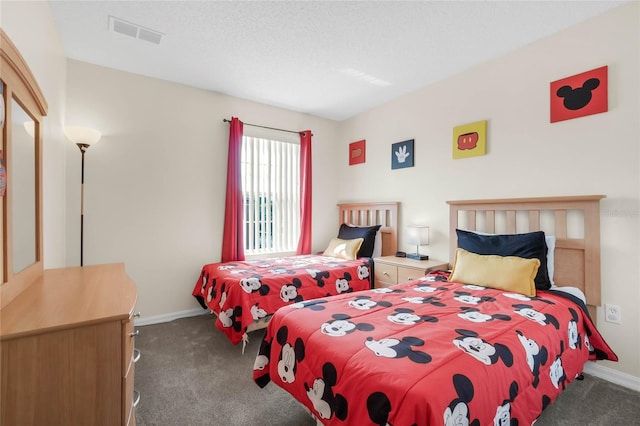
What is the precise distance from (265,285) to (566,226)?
2421mm

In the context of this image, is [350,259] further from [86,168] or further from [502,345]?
[86,168]

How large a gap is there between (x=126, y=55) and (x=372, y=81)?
238 cm

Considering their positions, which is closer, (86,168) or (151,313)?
(86,168)

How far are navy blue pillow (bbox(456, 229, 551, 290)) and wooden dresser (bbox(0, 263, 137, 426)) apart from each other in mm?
2371

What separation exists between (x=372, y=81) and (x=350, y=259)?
2023 mm

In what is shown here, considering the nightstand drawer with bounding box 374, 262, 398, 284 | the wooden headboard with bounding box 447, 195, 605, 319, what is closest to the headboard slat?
the wooden headboard with bounding box 447, 195, 605, 319

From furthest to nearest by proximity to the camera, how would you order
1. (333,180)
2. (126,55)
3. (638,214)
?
(333,180)
(126,55)
(638,214)

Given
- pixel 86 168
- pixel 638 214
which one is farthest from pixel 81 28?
pixel 638 214

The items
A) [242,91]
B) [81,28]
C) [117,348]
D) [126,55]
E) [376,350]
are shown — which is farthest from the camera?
[242,91]

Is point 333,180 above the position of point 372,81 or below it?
below

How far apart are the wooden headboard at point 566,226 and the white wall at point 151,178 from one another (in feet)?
9.62

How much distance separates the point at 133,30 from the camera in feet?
7.62

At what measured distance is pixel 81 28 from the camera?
2.31 m

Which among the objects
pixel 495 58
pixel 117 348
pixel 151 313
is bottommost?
pixel 151 313
